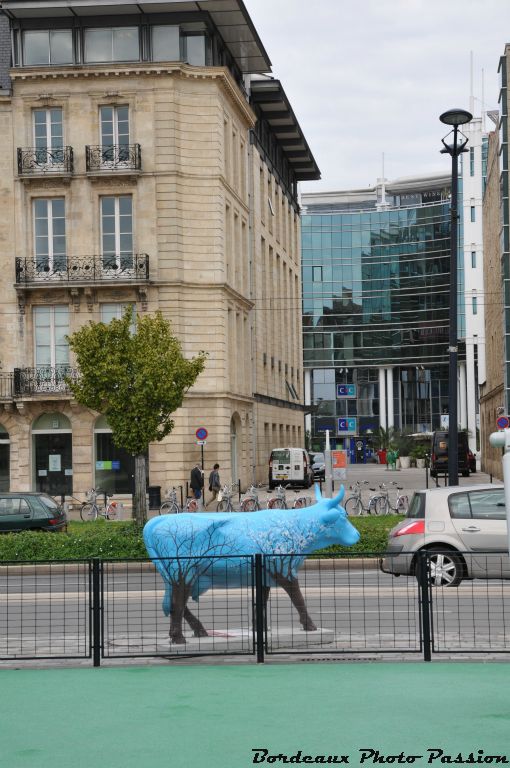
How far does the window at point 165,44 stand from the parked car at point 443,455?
1180 inches

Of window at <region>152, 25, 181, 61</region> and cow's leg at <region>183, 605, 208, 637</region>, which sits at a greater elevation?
window at <region>152, 25, 181, 61</region>

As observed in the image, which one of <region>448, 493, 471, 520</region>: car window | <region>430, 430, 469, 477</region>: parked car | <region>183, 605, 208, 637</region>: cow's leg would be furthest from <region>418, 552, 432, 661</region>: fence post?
<region>430, 430, 469, 477</region>: parked car

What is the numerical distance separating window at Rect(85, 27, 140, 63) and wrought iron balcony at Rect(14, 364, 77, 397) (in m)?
12.0

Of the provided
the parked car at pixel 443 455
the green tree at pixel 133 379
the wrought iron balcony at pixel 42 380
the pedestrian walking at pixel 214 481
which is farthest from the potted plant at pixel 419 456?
the green tree at pixel 133 379

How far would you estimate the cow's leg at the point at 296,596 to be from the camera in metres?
10.5

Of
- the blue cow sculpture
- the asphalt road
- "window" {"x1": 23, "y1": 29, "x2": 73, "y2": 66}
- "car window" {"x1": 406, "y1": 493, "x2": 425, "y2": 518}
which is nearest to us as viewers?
the asphalt road

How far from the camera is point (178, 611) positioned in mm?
10586

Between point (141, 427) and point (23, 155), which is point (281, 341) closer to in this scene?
point (23, 155)

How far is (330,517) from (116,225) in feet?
116

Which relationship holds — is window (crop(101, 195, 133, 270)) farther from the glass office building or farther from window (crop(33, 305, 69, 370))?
the glass office building

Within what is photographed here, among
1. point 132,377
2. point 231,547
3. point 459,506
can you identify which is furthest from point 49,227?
point 231,547

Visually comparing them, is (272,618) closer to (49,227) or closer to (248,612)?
(248,612)

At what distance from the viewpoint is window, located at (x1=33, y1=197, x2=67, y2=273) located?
45.5m

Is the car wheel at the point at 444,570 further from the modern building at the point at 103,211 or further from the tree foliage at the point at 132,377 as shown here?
the modern building at the point at 103,211
